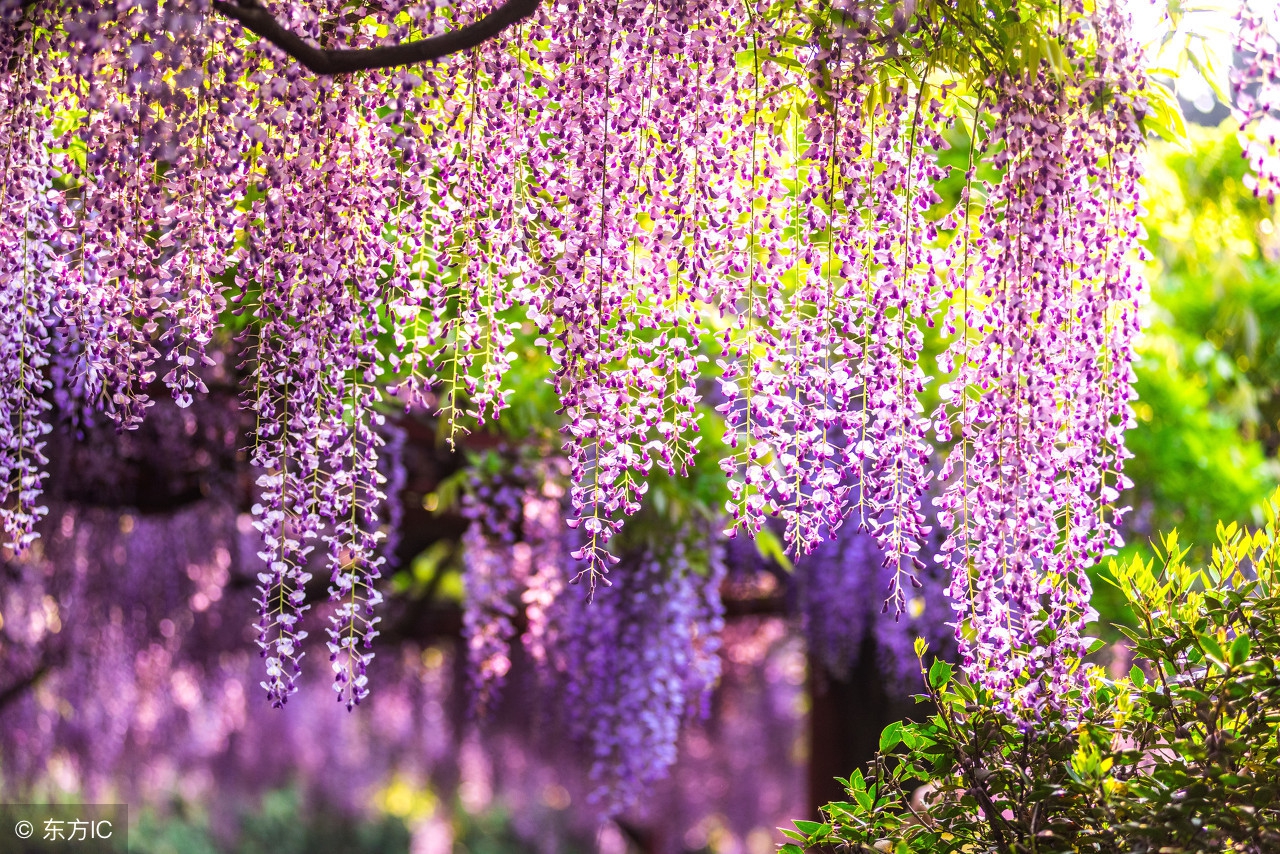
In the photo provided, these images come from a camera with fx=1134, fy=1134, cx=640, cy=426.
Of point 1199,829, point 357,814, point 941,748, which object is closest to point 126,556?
point 941,748

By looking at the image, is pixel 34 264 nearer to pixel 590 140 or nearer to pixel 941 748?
pixel 590 140

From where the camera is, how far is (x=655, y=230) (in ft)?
7.95

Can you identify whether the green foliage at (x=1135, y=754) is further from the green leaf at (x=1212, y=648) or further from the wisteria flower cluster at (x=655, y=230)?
the wisteria flower cluster at (x=655, y=230)

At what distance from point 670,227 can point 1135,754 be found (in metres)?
1.38

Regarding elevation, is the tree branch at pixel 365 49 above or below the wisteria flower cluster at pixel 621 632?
above

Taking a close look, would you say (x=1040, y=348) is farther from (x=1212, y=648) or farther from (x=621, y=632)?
(x=621, y=632)

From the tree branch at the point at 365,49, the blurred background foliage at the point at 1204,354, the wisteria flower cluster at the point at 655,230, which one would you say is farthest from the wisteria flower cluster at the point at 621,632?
the tree branch at the point at 365,49

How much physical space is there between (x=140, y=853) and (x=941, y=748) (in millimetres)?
13467

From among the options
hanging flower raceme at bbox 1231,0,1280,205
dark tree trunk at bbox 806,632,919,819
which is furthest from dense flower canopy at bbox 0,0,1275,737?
dark tree trunk at bbox 806,632,919,819

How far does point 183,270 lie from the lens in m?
2.40

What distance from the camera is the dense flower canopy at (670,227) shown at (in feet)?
7.46

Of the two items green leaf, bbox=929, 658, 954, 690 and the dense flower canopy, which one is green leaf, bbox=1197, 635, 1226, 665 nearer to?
the dense flower canopy

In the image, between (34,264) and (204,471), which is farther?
(204,471)

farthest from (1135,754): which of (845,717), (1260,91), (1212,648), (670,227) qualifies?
(845,717)
